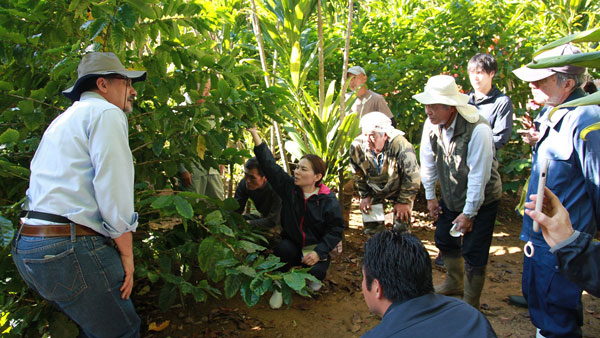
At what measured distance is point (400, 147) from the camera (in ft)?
12.8

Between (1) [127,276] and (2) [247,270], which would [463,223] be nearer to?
(2) [247,270]

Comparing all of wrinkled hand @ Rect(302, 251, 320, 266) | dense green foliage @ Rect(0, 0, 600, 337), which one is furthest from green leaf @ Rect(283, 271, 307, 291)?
wrinkled hand @ Rect(302, 251, 320, 266)

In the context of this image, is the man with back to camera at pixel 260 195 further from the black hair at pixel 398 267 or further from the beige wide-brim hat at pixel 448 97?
the black hair at pixel 398 267

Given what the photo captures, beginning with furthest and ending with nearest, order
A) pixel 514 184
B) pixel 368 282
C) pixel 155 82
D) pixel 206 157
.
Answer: pixel 514 184, pixel 206 157, pixel 155 82, pixel 368 282

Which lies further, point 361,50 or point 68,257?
point 361,50

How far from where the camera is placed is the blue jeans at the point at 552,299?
2.25 metres

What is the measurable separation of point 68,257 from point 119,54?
115 cm

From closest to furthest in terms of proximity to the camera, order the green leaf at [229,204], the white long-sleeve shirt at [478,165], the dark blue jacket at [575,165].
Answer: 1. the dark blue jacket at [575,165]
2. the green leaf at [229,204]
3. the white long-sleeve shirt at [478,165]

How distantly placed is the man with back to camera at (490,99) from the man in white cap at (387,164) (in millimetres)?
933

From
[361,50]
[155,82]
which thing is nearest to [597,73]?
[361,50]

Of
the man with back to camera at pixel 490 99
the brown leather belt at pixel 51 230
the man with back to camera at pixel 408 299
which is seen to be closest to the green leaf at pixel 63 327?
the brown leather belt at pixel 51 230

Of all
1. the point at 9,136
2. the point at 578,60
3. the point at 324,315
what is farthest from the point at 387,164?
the point at 578,60

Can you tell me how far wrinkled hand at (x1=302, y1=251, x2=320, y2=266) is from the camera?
3.50m

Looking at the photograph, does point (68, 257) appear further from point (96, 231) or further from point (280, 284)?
point (280, 284)
